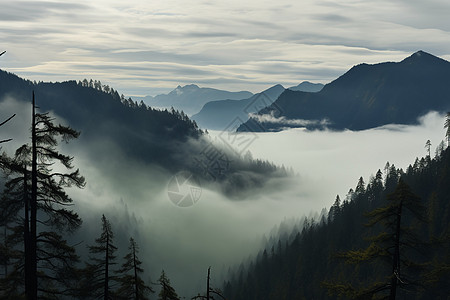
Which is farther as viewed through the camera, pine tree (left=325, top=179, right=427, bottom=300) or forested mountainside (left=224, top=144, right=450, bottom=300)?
forested mountainside (left=224, top=144, right=450, bottom=300)

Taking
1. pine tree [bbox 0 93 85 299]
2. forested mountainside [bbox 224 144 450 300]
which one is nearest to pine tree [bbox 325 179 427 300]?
pine tree [bbox 0 93 85 299]

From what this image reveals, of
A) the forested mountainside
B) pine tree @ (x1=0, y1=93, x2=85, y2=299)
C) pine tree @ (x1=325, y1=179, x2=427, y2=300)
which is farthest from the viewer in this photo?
the forested mountainside

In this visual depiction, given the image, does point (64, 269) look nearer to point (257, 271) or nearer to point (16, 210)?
point (16, 210)

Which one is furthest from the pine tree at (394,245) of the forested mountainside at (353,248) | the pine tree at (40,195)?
the forested mountainside at (353,248)

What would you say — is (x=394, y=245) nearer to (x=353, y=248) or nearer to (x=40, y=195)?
(x=40, y=195)

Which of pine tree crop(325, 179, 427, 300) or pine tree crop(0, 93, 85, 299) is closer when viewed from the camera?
pine tree crop(325, 179, 427, 300)

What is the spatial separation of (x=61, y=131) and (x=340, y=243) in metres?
144

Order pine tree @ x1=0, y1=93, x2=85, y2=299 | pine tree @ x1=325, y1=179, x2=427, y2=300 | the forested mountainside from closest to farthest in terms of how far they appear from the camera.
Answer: pine tree @ x1=325, y1=179, x2=427, y2=300, pine tree @ x1=0, y1=93, x2=85, y2=299, the forested mountainside

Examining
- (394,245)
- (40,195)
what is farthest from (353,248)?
(40,195)

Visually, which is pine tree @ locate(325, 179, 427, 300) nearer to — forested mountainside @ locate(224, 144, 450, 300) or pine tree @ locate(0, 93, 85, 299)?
pine tree @ locate(0, 93, 85, 299)

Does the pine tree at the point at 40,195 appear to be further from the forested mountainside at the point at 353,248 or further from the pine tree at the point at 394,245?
the forested mountainside at the point at 353,248

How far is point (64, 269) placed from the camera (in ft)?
61.2

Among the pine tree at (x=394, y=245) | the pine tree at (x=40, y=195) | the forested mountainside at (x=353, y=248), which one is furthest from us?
the forested mountainside at (x=353, y=248)

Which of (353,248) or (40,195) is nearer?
(40,195)
